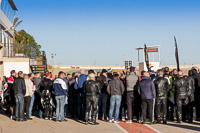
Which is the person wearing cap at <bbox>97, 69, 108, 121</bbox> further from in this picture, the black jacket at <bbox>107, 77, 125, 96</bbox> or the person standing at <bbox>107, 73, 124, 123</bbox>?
the black jacket at <bbox>107, 77, 125, 96</bbox>

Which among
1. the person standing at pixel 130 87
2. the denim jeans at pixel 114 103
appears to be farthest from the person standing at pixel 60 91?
the person standing at pixel 130 87

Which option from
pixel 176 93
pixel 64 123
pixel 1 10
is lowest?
pixel 64 123

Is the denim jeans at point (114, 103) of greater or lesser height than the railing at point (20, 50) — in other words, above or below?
below

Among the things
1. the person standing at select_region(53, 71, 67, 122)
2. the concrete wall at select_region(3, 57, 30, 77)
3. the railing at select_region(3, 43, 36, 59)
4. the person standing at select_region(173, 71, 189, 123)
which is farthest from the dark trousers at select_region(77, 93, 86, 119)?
Result: the railing at select_region(3, 43, 36, 59)

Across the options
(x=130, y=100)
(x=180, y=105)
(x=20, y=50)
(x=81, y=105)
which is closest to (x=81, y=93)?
(x=81, y=105)

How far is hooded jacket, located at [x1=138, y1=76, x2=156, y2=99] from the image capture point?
1205 centimetres

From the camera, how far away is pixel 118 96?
1275 cm

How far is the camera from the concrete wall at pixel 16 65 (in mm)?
26172

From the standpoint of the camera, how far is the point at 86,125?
1212 centimetres

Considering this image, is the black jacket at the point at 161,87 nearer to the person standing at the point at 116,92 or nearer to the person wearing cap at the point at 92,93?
the person standing at the point at 116,92

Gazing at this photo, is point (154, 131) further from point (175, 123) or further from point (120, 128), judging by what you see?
point (175, 123)

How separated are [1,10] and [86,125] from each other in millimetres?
21504

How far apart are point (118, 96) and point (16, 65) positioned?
50.4 ft

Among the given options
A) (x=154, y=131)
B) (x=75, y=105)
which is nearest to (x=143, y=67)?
(x=75, y=105)
